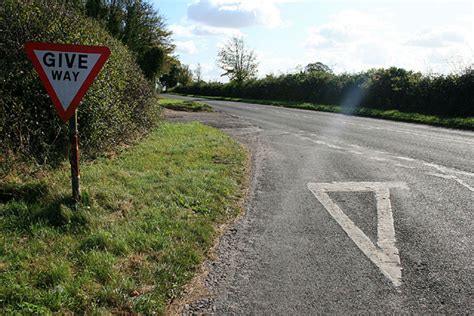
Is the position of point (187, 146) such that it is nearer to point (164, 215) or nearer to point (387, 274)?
point (164, 215)

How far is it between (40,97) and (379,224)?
577cm

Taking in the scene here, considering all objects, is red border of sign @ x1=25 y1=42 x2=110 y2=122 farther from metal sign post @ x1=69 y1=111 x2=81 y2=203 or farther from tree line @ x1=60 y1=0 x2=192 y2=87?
tree line @ x1=60 y1=0 x2=192 y2=87

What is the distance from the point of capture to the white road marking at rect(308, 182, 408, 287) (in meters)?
4.13

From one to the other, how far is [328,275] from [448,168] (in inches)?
231

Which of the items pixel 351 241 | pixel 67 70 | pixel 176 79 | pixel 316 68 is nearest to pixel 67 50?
pixel 67 70

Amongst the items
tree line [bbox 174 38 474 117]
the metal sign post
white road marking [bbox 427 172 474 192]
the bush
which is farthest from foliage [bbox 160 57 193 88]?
the metal sign post

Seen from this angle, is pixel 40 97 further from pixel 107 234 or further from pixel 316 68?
pixel 316 68

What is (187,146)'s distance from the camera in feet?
35.3

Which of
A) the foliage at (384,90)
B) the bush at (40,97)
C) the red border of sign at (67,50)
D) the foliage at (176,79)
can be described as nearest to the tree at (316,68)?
the foliage at (384,90)

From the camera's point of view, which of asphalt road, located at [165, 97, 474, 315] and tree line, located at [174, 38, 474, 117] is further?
tree line, located at [174, 38, 474, 117]

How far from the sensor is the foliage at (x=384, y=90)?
70.7ft

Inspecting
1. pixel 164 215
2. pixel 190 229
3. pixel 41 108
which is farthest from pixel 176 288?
pixel 41 108

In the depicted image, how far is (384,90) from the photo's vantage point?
27500mm

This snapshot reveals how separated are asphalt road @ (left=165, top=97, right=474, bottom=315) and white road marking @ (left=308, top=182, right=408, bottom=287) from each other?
0.04ft
